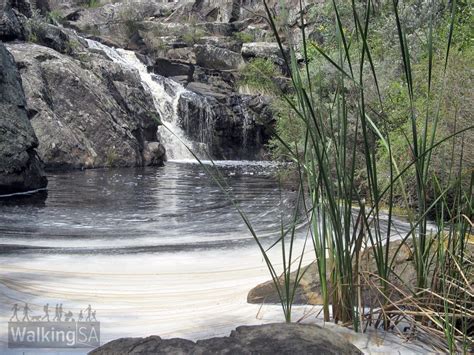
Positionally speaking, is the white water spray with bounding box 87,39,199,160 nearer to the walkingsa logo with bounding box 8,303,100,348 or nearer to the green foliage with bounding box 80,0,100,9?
the green foliage with bounding box 80,0,100,9

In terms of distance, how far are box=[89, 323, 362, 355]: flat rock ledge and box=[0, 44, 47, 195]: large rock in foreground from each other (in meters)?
7.98

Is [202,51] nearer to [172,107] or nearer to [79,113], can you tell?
[172,107]

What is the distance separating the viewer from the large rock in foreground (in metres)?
9.32

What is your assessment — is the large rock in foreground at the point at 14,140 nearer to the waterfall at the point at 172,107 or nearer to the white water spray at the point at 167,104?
the white water spray at the point at 167,104

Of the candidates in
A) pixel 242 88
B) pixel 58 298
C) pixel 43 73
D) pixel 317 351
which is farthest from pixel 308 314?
pixel 242 88

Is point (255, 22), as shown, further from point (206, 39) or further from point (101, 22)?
point (101, 22)

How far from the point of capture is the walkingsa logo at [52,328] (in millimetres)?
2336

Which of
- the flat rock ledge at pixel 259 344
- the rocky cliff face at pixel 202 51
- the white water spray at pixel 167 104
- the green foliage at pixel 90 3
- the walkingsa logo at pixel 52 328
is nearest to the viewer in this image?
the flat rock ledge at pixel 259 344

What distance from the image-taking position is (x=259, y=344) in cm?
191

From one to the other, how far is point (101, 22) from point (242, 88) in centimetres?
933

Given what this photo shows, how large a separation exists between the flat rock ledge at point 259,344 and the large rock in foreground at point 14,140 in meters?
7.98

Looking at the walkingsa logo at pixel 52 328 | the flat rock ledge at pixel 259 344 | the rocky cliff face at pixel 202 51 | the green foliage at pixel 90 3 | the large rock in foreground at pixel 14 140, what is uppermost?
the green foliage at pixel 90 3

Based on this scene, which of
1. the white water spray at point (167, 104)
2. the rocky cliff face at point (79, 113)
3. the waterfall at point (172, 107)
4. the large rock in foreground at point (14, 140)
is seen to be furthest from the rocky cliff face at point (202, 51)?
the large rock in foreground at point (14, 140)

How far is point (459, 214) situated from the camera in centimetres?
215
